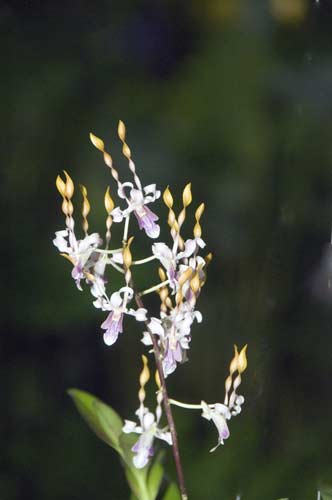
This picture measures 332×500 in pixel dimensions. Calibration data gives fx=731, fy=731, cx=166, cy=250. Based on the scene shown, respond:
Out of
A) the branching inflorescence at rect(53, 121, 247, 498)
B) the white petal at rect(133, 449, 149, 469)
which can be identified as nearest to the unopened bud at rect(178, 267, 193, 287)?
the branching inflorescence at rect(53, 121, 247, 498)

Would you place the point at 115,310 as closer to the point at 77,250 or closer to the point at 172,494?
the point at 77,250

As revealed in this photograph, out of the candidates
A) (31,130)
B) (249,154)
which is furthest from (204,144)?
(31,130)

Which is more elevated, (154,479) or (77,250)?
(77,250)

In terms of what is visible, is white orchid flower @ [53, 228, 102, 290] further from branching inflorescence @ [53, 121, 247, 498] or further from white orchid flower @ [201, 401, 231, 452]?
white orchid flower @ [201, 401, 231, 452]

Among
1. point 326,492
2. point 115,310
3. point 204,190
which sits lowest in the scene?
point 326,492

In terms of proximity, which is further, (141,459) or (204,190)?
(204,190)

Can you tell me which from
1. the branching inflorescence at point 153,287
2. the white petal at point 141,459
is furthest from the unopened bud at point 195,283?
the white petal at point 141,459

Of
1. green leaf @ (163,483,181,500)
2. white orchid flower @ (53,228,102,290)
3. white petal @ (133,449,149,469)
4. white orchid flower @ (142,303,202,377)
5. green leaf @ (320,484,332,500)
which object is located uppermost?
white orchid flower @ (53,228,102,290)

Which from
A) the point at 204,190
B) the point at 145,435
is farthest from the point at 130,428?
the point at 204,190

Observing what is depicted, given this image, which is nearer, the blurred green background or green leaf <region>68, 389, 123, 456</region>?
green leaf <region>68, 389, 123, 456</region>
